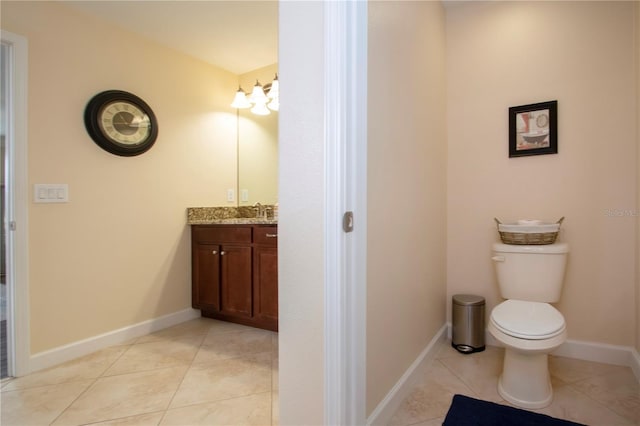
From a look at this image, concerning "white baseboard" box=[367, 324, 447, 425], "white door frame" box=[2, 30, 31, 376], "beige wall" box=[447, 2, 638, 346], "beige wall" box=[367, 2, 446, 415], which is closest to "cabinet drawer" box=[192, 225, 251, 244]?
"white door frame" box=[2, 30, 31, 376]

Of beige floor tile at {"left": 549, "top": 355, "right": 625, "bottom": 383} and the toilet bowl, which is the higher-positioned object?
the toilet bowl

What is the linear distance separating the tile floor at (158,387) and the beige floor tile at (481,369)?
A: 3.32ft

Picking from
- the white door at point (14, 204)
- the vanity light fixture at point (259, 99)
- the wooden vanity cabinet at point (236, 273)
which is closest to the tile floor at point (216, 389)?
the white door at point (14, 204)

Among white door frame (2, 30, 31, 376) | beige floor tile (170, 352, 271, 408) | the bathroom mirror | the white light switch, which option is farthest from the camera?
the bathroom mirror

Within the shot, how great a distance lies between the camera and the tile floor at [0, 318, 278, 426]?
4.93 ft

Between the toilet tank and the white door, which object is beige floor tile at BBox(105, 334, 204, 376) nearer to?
the white door

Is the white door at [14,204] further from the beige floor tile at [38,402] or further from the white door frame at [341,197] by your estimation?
the white door frame at [341,197]

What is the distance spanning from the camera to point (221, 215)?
10.2 ft

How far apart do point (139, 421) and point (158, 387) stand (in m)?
0.29

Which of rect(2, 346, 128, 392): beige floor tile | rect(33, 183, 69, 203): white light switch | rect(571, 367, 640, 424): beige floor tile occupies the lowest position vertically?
rect(2, 346, 128, 392): beige floor tile

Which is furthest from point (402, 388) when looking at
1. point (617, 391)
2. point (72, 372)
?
point (72, 372)

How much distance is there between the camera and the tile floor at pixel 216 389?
4.89ft

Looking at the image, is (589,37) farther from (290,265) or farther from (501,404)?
(290,265)

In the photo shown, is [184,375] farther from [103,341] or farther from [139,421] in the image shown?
[103,341]
